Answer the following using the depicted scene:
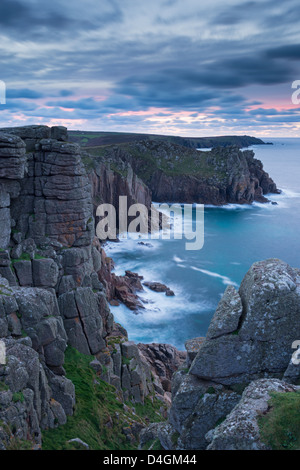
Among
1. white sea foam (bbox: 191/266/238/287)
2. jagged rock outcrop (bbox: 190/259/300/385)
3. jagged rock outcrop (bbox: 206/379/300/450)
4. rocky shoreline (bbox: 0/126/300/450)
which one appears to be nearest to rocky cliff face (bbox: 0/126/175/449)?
rocky shoreline (bbox: 0/126/300/450)

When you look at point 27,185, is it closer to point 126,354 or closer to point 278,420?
point 126,354

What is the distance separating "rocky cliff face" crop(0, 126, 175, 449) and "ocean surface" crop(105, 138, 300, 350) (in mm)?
24983

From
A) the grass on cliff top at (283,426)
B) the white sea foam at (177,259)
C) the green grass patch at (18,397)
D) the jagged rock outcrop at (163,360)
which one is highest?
the grass on cliff top at (283,426)

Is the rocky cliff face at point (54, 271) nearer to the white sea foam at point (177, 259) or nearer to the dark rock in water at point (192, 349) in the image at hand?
the dark rock in water at point (192, 349)

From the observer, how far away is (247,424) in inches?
519

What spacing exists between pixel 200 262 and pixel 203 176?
87769mm

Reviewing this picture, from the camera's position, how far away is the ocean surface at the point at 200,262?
208 feet

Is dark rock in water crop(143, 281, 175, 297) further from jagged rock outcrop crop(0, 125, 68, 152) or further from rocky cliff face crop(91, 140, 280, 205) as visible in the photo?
rocky cliff face crop(91, 140, 280, 205)

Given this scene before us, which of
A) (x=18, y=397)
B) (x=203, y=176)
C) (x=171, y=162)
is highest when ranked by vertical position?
(x=171, y=162)

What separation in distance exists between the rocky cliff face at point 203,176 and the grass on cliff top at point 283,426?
526 feet

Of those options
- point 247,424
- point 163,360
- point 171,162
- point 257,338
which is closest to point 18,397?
point 247,424

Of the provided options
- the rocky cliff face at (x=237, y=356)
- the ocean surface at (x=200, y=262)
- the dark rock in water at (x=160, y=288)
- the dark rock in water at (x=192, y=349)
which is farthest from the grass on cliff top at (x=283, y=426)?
the dark rock in water at (x=160, y=288)

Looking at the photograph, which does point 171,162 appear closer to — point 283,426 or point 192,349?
point 192,349
